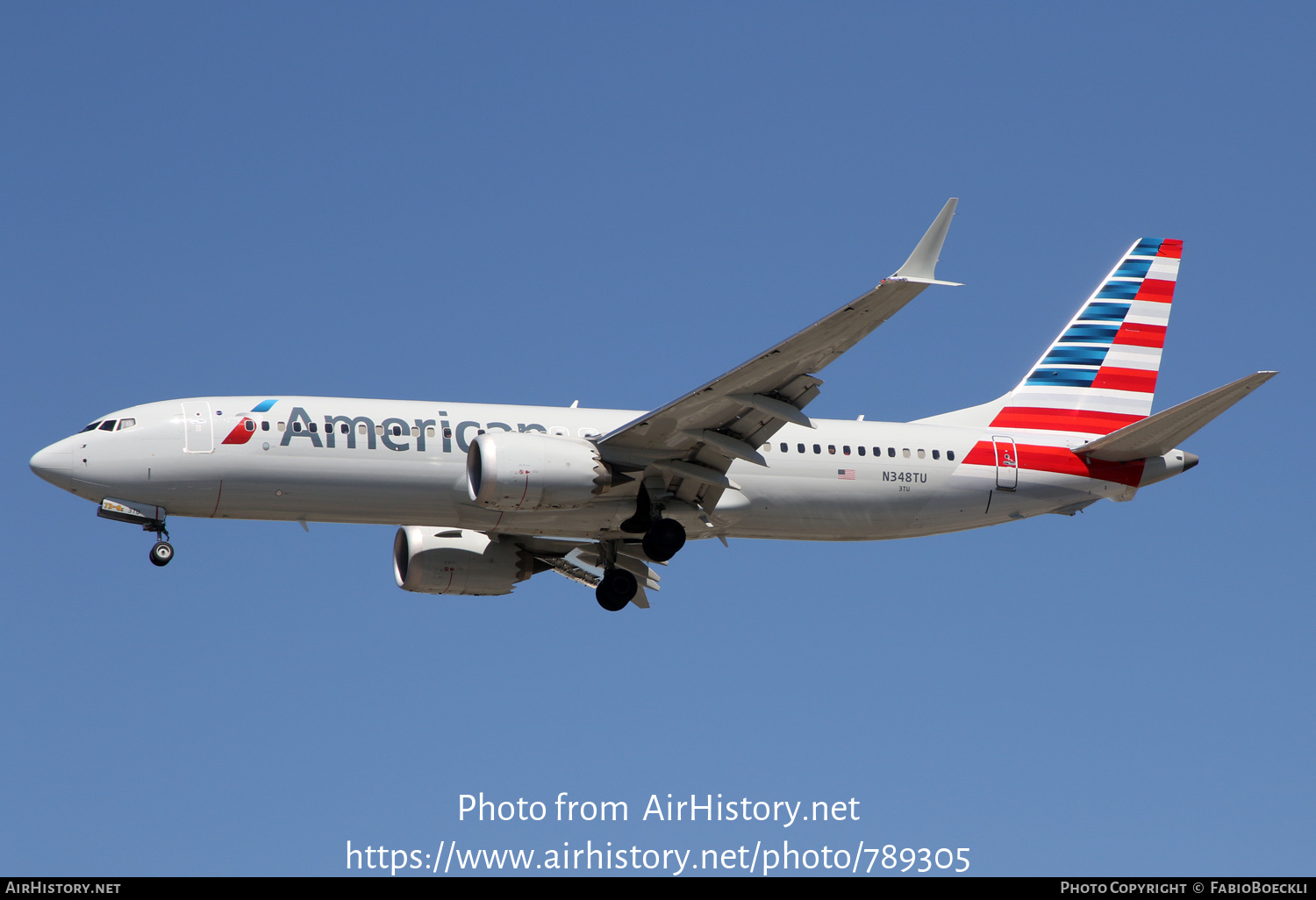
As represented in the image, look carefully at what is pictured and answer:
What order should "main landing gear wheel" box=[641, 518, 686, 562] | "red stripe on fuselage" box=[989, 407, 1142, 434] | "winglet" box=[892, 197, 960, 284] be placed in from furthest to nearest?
"red stripe on fuselage" box=[989, 407, 1142, 434], "main landing gear wheel" box=[641, 518, 686, 562], "winglet" box=[892, 197, 960, 284]

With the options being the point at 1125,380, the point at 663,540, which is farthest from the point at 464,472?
the point at 1125,380

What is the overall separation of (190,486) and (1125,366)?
73.4 feet

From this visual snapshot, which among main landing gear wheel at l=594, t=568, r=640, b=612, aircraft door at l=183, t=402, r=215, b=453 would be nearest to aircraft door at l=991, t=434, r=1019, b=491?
main landing gear wheel at l=594, t=568, r=640, b=612

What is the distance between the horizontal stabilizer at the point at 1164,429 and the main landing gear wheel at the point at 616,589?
10.5 m

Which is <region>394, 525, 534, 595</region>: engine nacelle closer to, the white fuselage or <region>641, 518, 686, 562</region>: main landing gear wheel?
the white fuselage

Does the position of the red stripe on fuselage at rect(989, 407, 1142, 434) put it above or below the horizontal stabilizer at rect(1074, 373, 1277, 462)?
above

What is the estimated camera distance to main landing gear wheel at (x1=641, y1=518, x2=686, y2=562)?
1240 inches

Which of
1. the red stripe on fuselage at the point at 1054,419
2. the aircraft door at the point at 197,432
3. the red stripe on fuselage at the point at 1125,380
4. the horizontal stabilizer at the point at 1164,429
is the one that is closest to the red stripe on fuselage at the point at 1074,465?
the horizontal stabilizer at the point at 1164,429

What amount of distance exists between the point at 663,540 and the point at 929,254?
9.76 metres

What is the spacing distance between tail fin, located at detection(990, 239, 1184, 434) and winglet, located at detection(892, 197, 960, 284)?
1267 centimetres

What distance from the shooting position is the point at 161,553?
30703 millimetres

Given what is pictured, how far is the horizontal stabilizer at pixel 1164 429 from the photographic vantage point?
3092cm

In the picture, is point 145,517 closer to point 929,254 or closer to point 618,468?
point 618,468
